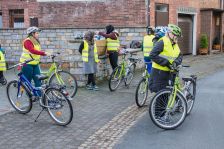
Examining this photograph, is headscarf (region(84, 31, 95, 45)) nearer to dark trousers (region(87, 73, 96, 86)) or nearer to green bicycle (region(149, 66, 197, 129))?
dark trousers (region(87, 73, 96, 86))

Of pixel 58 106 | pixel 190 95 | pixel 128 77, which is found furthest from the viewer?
pixel 128 77

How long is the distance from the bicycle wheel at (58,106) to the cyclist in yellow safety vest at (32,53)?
57.0 inches

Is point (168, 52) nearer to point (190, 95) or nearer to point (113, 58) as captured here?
point (190, 95)

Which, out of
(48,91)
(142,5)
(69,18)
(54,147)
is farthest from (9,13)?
(54,147)

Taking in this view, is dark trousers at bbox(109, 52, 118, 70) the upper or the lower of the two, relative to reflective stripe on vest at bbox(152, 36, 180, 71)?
lower

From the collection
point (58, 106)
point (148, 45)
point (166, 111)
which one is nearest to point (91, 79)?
point (148, 45)

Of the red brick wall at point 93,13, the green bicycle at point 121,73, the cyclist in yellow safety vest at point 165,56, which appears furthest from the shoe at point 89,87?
the red brick wall at point 93,13

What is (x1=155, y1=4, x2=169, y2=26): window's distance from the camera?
683 inches

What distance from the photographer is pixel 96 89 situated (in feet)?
34.3

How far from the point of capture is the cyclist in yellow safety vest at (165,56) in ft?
22.2

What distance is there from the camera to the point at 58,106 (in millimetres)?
6828

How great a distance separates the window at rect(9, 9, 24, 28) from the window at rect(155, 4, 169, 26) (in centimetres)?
690

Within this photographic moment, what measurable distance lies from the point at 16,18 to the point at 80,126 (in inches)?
545

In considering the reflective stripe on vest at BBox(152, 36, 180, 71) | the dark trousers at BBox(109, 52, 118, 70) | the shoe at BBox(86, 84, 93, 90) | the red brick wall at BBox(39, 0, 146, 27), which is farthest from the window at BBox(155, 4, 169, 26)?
the reflective stripe on vest at BBox(152, 36, 180, 71)
